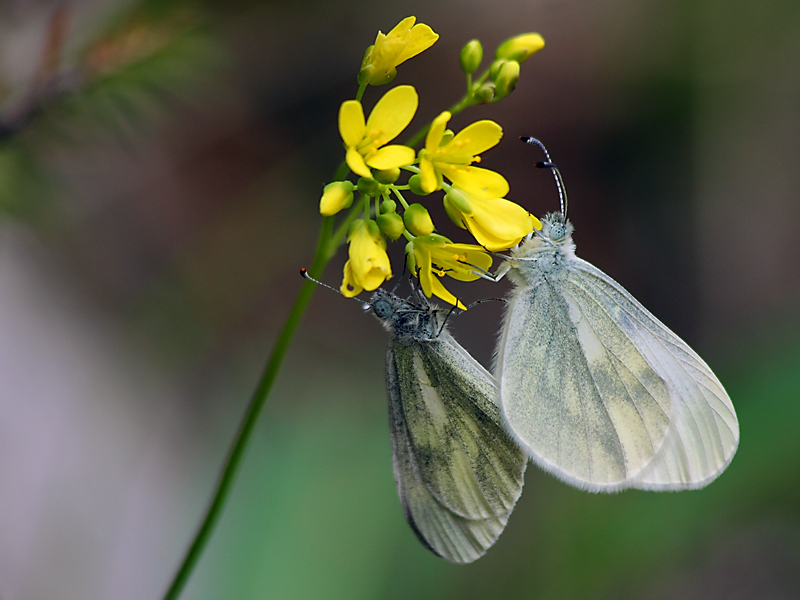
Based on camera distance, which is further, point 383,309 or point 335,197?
point 383,309

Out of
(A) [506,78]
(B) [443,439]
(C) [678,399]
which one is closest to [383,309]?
(B) [443,439]

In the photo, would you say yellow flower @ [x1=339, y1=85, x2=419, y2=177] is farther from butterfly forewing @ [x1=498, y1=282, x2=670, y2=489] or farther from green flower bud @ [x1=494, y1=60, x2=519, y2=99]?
butterfly forewing @ [x1=498, y1=282, x2=670, y2=489]

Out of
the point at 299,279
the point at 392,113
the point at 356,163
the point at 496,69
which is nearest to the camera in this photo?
the point at 356,163

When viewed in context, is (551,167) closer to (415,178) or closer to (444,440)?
(415,178)

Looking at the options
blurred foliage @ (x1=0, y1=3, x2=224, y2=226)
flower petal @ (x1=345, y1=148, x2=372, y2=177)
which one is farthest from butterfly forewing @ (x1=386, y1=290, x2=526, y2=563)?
blurred foliage @ (x1=0, y1=3, x2=224, y2=226)

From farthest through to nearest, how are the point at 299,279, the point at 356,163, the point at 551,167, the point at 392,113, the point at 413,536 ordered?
the point at 299,279
the point at 413,536
the point at 551,167
the point at 392,113
the point at 356,163

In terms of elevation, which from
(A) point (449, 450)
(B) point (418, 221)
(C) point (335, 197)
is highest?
(B) point (418, 221)

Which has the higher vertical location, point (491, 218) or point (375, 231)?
point (491, 218)
